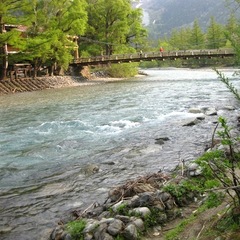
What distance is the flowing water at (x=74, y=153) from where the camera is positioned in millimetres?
6117

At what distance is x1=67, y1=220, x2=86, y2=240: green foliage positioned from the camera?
453 centimetres

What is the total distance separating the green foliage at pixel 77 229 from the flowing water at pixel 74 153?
2.11ft

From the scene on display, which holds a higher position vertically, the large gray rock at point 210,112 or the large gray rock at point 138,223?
the large gray rock at point 138,223

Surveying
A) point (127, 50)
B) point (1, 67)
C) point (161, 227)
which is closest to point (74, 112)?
point (161, 227)

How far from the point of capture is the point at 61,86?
33.8 meters

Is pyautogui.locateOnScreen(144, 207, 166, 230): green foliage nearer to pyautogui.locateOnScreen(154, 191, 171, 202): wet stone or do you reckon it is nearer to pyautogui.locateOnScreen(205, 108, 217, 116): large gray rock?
pyautogui.locateOnScreen(154, 191, 171, 202): wet stone

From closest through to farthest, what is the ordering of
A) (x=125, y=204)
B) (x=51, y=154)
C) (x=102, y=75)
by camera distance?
(x=125, y=204), (x=51, y=154), (x=102, y=75)

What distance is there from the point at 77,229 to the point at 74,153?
16.5 ft

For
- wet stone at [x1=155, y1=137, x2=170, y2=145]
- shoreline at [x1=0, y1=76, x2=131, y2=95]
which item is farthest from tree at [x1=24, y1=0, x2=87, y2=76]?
wet stone at [x1=155, y1=137, x2=170, y2=145]

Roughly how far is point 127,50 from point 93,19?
6.39 metres

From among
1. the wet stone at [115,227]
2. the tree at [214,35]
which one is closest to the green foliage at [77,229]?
the wet stone at [115,227]

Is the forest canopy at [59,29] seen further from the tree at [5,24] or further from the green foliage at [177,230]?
the green foliage at [177,230]

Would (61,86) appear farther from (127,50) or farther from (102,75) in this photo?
(127,50)

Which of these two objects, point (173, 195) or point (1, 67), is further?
point (1, 67)
